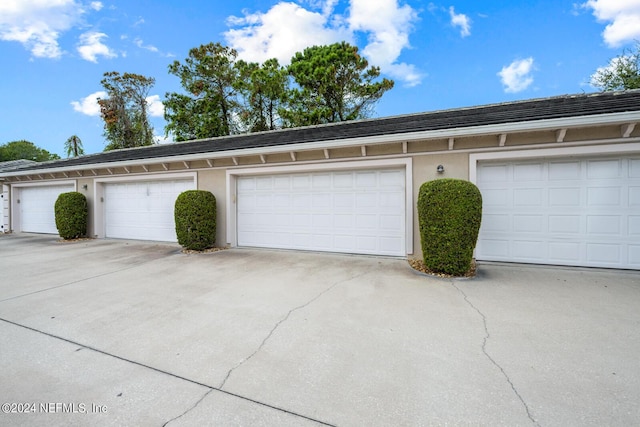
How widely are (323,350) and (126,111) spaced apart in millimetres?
27191

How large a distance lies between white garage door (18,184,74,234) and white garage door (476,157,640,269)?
46.3 ft

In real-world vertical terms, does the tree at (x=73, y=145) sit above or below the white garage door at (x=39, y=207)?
above

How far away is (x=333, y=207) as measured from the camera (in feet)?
22.6

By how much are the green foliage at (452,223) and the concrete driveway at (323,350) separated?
1.33 ft

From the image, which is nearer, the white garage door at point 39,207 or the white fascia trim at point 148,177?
the white fascia trim at point 148,177

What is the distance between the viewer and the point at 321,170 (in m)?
6.98

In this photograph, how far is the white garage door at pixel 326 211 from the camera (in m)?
6.39

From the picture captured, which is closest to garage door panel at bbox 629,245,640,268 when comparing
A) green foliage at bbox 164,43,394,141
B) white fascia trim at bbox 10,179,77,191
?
green foliage at bbox 164,43,394,141

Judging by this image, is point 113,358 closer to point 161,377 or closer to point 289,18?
point 161,377

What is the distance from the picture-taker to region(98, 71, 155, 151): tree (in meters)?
22.2

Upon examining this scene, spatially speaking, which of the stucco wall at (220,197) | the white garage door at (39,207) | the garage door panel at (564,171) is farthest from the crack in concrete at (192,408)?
the white garage door at (39,207)

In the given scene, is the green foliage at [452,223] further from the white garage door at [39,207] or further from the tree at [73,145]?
the tree at [73,145]

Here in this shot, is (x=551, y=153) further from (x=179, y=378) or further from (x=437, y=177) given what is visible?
(x=179, y=378)

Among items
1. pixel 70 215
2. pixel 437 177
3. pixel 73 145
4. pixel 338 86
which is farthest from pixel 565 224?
pixel 73 145
